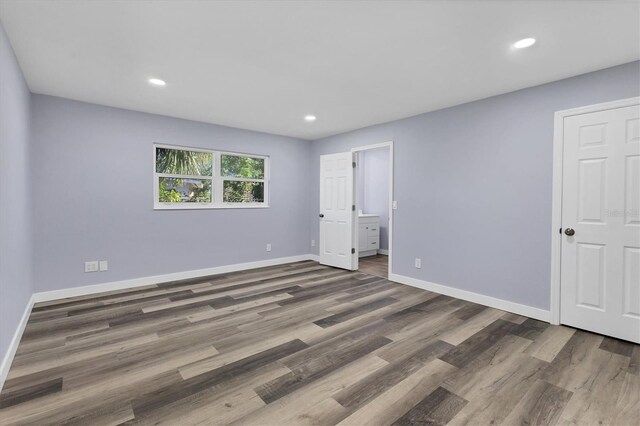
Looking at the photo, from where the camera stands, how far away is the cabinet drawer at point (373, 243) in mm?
6691

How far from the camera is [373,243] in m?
6.80

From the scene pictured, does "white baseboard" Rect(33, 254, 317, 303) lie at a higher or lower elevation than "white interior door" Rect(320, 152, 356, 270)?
lower

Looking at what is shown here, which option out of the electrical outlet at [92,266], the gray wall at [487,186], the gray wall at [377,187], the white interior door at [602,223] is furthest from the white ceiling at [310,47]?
the gray wall at [377,187]

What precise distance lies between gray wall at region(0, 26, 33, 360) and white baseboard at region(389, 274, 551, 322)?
4155 mm

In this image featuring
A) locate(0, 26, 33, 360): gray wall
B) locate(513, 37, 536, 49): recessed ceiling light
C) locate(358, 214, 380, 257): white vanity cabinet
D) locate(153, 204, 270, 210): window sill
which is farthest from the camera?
locate(358, 214, 380, 257): white vanity cabinet

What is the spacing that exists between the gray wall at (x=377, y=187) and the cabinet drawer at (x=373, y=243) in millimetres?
232

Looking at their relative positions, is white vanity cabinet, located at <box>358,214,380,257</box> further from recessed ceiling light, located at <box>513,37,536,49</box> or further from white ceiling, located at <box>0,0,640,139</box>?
recessed ceiling light, located at <box>513,37,536,49</box>

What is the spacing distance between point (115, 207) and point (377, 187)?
5.32 m

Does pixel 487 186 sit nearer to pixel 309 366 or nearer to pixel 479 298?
pixel 479 298

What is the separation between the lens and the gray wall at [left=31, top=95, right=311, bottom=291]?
354cm

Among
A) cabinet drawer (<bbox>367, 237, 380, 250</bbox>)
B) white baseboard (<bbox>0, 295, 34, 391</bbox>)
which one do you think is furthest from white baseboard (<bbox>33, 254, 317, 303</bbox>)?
cabinet drawer (<bbox>367, 237, 380, 250</bbox>)

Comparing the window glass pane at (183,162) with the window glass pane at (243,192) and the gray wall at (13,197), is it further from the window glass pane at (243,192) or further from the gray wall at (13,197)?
the gray wall at (13,197)

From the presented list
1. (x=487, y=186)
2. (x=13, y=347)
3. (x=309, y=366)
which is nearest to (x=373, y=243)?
(x=487, y=186)

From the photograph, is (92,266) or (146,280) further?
(146,280)
